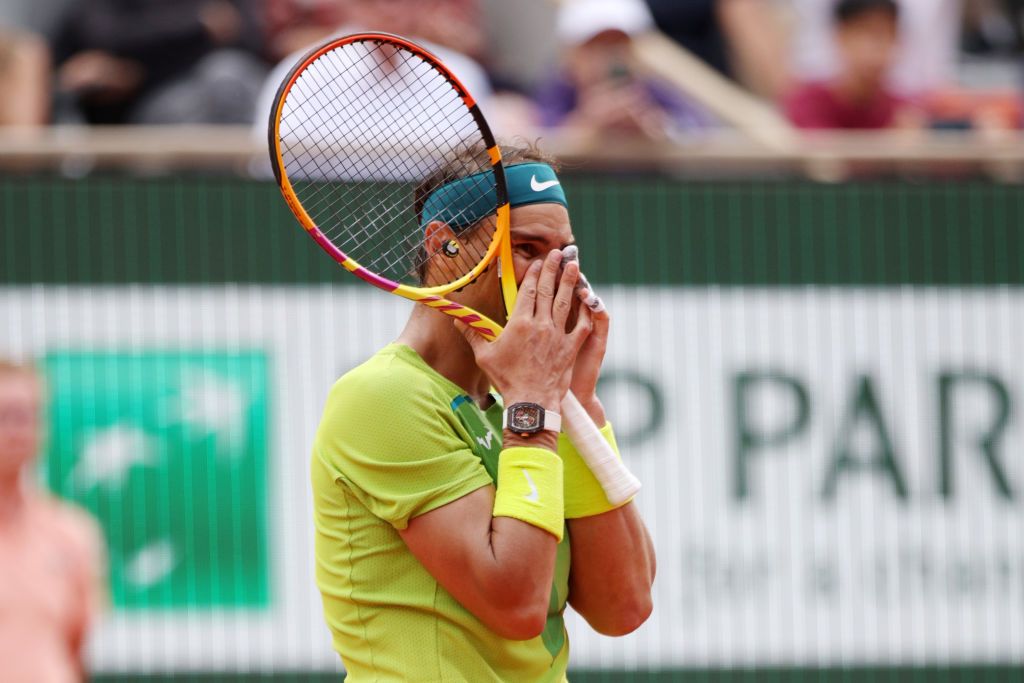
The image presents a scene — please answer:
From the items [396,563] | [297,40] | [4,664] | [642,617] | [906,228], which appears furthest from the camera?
[297,40]

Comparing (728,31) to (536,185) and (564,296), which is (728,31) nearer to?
(536,185)

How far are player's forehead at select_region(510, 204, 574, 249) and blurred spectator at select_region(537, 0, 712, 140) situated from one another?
13.5 feet

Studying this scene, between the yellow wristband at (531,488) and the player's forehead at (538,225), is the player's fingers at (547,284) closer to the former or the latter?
the player's forehead at (538,225)

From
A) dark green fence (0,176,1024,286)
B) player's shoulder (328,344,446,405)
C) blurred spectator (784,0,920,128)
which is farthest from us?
blurred spectator (784,0,920,128)

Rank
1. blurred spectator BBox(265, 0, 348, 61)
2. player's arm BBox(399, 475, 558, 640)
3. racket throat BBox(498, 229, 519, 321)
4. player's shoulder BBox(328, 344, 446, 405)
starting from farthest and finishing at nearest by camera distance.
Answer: blurred spectator BBox(265, 0, 348, 61) < racket throat BBox(498, 229, 519, 321) < player's shoulder BBox(328, 344, 446, 405) < player's arm BBox(399, 475, 558, 640)

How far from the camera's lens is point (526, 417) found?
8.83 feet

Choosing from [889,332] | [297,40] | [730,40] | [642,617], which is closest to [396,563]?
[642,617]

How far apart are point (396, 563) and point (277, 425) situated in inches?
149

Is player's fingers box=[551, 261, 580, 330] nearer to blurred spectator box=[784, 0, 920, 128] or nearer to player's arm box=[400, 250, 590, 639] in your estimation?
player's arm box=[400, 250, 590, 639]

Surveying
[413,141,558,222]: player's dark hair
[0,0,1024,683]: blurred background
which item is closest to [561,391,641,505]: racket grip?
[413,141,558,222]: player's dark hair

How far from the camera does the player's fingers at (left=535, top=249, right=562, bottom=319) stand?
2.73m

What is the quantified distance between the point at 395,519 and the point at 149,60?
219 inches

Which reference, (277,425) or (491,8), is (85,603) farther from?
(491,8)

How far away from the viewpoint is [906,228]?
683 cm
